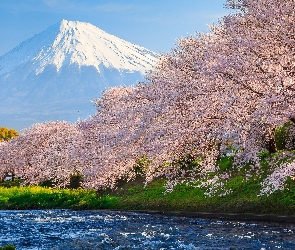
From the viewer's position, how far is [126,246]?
18.5 meters

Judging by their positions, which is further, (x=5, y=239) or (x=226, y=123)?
(x=5, y=239)

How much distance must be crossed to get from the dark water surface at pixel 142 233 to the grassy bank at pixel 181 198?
2064 millimetres

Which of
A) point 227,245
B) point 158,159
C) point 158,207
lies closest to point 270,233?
point 227,245

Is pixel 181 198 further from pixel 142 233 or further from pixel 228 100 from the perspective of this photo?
pixel 228 100

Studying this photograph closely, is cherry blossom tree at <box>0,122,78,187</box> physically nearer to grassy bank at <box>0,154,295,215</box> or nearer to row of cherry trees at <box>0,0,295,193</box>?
grassy bank at <box>0,154,295,215</box>

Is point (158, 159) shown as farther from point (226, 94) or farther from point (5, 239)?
point (5, 239)

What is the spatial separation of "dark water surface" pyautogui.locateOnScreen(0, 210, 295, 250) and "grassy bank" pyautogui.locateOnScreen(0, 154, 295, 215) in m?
2.06

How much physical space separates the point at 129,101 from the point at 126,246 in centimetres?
841

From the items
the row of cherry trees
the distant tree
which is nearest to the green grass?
the row of cherry trees

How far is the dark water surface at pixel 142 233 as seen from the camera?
1827 cm

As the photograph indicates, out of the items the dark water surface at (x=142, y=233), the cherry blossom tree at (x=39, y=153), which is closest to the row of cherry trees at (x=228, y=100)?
the dark water surface at (x=142, y=233)

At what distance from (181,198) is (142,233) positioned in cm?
879

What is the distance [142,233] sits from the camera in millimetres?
21297

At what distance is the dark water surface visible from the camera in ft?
59.9
